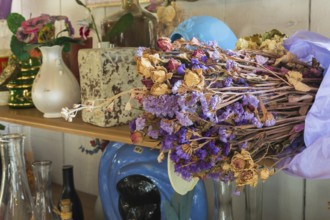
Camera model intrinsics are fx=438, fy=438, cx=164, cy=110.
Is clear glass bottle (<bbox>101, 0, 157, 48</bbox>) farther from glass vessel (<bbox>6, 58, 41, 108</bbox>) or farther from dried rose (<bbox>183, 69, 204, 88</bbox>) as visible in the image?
dried rose (<bbox>183, 69, 204, 88</bbox>)

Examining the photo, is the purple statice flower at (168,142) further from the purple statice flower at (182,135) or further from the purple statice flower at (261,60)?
the purple statice flower at (261,60)

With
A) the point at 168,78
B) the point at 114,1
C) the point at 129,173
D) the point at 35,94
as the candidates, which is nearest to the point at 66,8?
the point at 114,1

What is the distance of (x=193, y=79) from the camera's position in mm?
409

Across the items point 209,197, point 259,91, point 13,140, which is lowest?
point 209,197

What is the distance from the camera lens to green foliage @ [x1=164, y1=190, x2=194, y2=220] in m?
0.75

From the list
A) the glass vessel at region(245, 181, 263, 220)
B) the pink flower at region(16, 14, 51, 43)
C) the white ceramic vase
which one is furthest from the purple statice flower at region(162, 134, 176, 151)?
the pink flower at region(16, 14, 51, 43)

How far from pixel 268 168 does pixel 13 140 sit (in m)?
0.59

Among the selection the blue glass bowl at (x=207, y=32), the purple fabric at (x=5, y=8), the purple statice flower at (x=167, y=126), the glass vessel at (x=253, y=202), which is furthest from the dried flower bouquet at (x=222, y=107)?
the purple fabric at (x=5, y=8)

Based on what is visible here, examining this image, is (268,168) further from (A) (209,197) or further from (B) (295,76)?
(A) (209,197)

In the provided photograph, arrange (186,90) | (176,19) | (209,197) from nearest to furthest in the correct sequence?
(186,90)
(176,19)
(209,197)

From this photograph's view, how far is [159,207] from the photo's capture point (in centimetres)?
83

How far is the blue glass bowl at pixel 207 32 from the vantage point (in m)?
0.63

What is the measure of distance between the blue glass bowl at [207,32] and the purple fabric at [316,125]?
150 millimetres

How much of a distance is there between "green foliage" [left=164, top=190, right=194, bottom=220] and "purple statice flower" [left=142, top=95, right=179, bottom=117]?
35 centimetres
